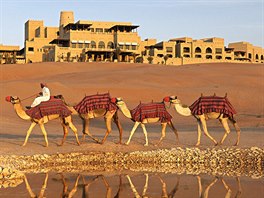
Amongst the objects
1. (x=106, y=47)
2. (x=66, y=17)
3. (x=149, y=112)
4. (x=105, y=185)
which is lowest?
(x=105, y=185)

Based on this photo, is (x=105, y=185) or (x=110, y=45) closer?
(x=105, y=185)

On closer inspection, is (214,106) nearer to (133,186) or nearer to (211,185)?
(211,185)

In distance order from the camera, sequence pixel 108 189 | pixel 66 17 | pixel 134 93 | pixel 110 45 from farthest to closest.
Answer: pixel 66 17 < pixel 110 45 < pixel 134 93 < pixel 108 189

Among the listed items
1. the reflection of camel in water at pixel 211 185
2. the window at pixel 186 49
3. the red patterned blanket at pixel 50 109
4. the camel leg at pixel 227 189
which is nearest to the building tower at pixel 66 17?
the window at pixel 186 49

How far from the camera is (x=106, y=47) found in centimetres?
8900

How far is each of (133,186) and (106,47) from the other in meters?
77.3

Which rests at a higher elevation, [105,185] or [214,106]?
[214,106]

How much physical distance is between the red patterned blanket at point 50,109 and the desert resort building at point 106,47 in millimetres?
60342

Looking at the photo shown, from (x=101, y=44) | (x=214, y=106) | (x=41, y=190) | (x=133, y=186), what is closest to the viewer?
(x=41, y=190)

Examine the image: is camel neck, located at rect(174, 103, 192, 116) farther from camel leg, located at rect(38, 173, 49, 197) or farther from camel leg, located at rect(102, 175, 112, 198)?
camel leg, located at rect(38, 173, 49, 197)

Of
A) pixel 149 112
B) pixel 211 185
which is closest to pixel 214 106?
pixel 149 112

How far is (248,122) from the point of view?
95.9ft

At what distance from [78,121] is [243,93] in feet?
49.4

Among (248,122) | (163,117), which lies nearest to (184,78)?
(248,122)
